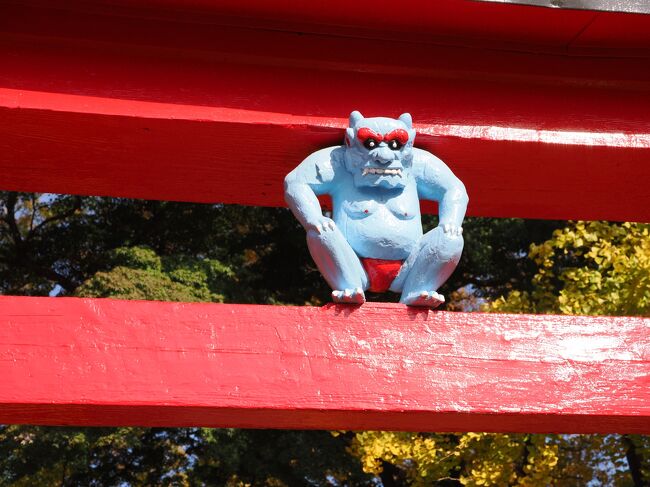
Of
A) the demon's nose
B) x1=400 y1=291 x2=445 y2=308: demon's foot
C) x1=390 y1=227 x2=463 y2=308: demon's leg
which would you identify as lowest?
x1=400 y1=291 x2=445 y2=308: demon's foot

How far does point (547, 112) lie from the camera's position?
2.38 m

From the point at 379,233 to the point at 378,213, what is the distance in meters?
0.06

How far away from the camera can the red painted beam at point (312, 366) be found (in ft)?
6.30

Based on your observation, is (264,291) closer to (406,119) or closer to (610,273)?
(610,273)

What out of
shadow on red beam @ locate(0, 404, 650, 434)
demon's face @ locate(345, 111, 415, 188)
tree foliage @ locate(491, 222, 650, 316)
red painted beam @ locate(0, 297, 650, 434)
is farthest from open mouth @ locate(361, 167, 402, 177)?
tree foliage @ locate(491, 222, 650, 316)

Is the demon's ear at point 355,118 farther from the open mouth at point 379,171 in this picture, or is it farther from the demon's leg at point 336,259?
the demon's leg at point 336,259

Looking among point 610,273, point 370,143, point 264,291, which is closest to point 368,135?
point 370,143

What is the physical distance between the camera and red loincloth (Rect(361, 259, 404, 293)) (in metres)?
2.13

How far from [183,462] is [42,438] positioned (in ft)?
6.15

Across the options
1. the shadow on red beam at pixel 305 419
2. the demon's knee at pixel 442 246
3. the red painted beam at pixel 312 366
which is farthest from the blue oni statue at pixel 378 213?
the shadow on red beam at pixel 305 419

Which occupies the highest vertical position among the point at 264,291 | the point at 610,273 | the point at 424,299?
the point at 264,291

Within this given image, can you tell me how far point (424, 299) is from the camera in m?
→ 2.04

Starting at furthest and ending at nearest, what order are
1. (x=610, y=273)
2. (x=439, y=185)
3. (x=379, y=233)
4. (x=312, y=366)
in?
(x=610, y=273) → (x=439, y=185) → (x=379, y=233) → (x=312, y=366)

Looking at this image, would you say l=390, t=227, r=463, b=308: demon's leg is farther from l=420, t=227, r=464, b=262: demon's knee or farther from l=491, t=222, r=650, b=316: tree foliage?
l=491, t=222, r=650, b=316: tree foliage
